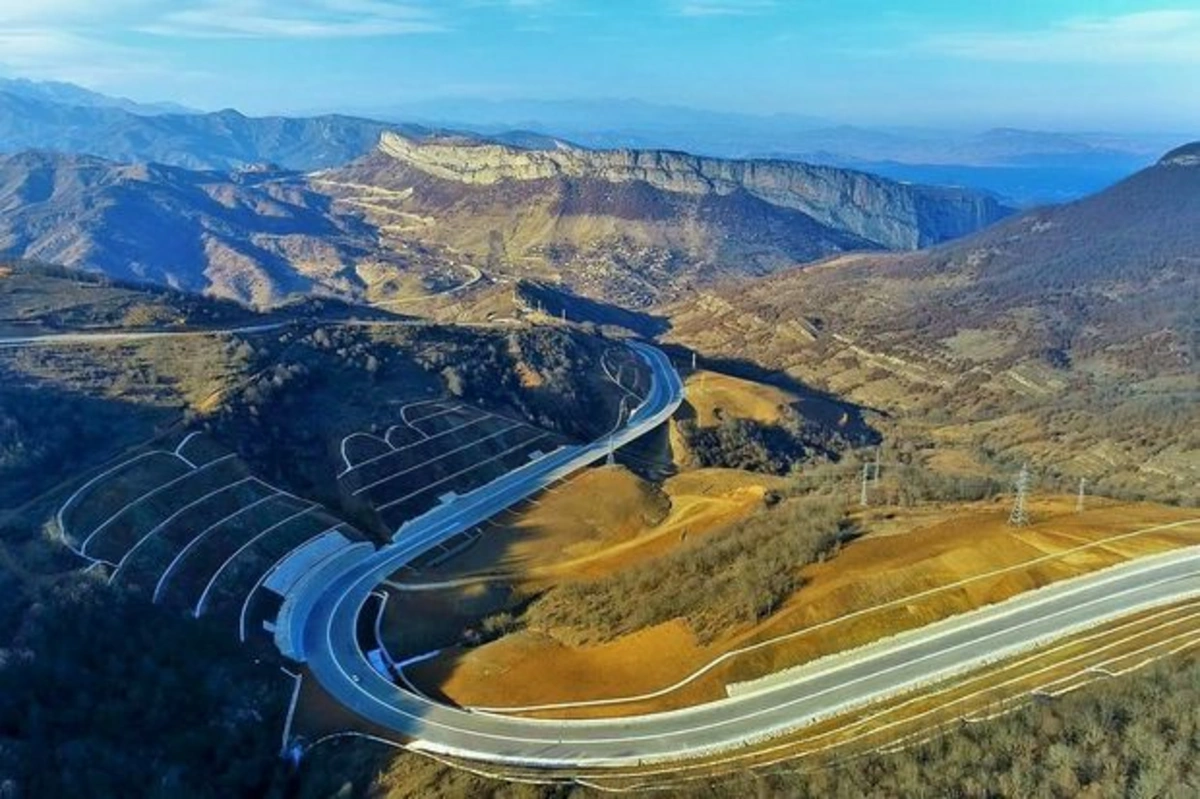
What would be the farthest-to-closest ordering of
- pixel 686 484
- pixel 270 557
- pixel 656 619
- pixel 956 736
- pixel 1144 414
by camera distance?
pixel 1144 414, pixel 686 484, pixel 270 557, pixel 656 619, pixel 956 736

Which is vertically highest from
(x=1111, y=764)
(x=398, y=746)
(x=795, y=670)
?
(x=1111, y=764)

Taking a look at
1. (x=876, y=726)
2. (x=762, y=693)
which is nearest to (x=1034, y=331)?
(x=762, y=693)

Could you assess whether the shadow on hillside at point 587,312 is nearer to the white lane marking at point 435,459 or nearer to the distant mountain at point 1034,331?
the distant mountain at point 1034,331

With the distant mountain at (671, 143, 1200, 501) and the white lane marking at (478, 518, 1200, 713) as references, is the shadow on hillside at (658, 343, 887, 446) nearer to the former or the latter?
the distant mountain at (671, 143, 1200, 501)

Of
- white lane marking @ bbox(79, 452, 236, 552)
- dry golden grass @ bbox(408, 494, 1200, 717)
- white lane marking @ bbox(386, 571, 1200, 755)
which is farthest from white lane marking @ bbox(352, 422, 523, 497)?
white lane marking @ bbox(386, 571, 1200, 755)

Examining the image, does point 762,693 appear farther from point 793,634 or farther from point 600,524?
point 600,524

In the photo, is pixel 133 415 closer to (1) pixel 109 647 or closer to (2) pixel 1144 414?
(1) pixel 109 647

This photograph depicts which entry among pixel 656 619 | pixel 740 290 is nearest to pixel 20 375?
pixel 656 619

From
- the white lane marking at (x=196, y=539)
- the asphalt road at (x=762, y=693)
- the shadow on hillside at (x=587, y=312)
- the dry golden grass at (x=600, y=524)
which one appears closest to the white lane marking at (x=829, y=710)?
the asphalt road at (x=762, y=693)
